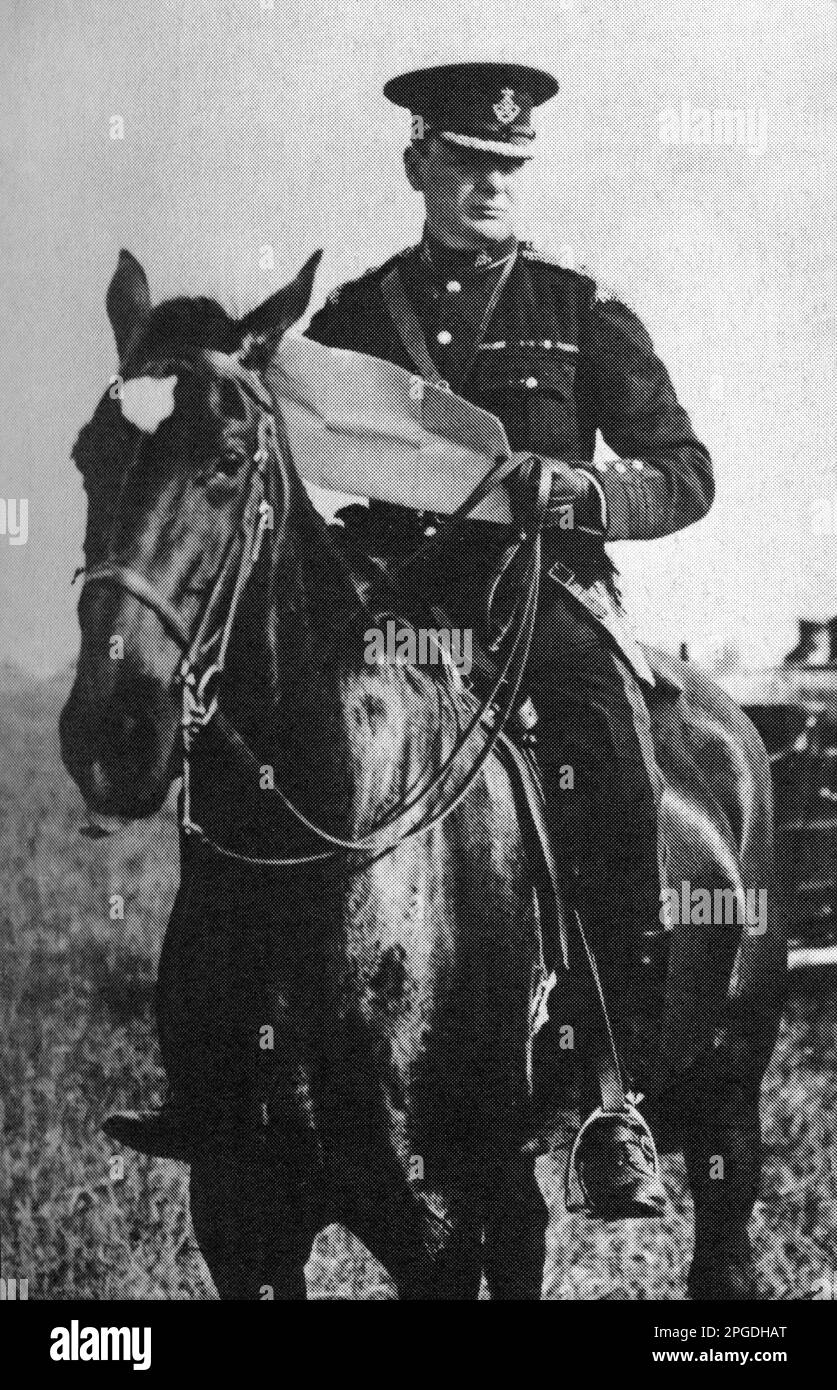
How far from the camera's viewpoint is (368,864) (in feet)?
12.6

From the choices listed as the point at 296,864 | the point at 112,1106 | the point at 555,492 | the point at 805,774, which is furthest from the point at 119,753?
the point at 805,774

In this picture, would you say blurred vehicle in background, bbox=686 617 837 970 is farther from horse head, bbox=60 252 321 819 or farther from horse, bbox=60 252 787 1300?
horse head, bbox=60 252 321 819

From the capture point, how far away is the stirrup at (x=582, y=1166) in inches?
152

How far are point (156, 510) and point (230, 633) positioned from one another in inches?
13.3

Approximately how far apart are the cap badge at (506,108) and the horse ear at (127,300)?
37.5 inches

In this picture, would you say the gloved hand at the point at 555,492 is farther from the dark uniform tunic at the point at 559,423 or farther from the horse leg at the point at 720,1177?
the horse leg at the point at 720,1177

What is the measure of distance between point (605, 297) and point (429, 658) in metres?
0.99

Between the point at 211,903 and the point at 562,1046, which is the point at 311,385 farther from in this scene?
the point at 562,1046

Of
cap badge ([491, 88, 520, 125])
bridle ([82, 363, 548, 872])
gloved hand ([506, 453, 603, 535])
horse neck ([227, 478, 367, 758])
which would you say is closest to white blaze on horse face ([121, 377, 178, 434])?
bridle ([82, 363, 548, 872])

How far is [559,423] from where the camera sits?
12.8ft

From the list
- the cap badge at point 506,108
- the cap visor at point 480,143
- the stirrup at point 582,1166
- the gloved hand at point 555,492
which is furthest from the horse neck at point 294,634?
the stirrup at point 582,1166

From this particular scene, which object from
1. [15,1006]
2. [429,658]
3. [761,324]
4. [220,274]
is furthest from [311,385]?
[15,1006]

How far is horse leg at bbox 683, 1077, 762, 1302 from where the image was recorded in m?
3.95
